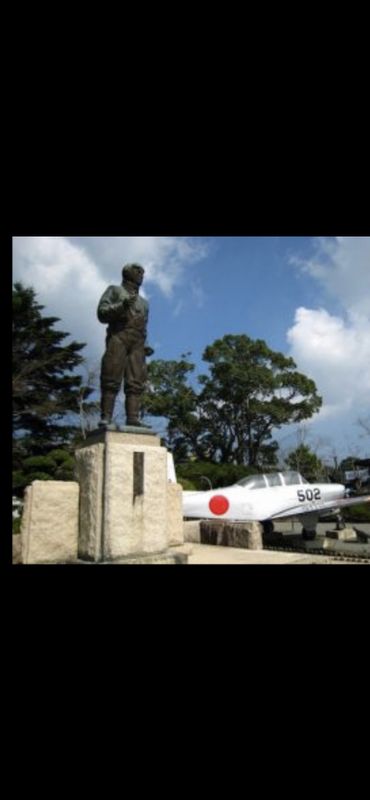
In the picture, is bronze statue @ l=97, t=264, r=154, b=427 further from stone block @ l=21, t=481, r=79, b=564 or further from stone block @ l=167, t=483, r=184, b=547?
stone block @ l=167, t=483, r=184, b=547

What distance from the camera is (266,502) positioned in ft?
37.4

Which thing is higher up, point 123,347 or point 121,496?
point 123,347

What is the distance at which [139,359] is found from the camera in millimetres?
6000

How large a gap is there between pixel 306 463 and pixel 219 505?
25894 millimetres

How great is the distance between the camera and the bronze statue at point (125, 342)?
18.7 ft

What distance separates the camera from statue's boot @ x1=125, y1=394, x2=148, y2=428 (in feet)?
18.6

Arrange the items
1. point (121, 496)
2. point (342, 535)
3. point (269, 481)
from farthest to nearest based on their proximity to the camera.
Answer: point (342, 535) < point (269, 481) < point (121, 496)

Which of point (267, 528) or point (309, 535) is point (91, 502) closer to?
point (309, 535)

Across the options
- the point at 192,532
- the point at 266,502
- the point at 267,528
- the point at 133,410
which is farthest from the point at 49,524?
the point at 267,528

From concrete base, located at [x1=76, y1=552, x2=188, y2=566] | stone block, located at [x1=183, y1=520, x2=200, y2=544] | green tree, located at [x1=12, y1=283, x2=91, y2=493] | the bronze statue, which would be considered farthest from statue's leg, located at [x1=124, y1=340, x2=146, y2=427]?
green tree, located at [x1=12, y1=283, x2=91, y2=493]

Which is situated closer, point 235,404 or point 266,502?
point 266,502

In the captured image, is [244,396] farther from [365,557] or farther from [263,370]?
[365,557]

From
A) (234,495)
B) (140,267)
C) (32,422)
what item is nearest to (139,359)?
(140,267)

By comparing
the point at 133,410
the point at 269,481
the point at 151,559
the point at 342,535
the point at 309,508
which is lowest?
the point at 342,535
